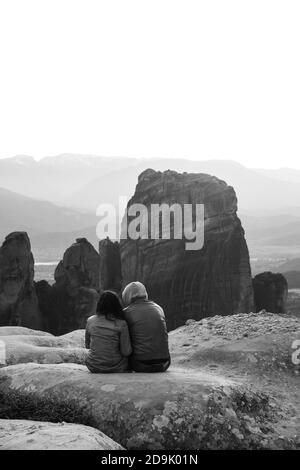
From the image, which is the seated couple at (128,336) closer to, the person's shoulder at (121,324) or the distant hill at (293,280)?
the person's shoulder at (121,324)

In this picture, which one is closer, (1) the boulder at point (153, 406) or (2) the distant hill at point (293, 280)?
(1) the boulder at point (153, 406)

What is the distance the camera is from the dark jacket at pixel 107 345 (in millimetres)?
15375

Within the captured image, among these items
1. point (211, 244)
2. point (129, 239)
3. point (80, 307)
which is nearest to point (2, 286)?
point (80, 307)

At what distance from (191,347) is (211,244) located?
52289mm

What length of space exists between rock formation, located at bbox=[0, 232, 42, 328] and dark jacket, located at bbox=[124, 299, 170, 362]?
4712cm

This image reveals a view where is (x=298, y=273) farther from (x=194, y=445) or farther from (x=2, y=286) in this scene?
(x=194, y=445)

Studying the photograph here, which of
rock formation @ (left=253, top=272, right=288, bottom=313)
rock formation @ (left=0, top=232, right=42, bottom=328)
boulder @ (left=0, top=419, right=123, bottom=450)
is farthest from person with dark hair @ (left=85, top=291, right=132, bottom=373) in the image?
rock formation @ (left=253, top=272, right=288, bottom=313)

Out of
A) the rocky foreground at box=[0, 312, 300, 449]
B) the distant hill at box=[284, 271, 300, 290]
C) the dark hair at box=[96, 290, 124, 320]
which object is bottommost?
the distant hill at box=[284, 271, 300, 290]

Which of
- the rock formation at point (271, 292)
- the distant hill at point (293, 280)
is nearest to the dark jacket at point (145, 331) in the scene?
the rock formation at point (271, 292)

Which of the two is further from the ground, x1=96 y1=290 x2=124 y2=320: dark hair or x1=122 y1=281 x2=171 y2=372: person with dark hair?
x1=96 y1=290 x2=124 y2=320: dark hair

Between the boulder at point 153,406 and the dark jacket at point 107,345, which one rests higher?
the dark jacket at point 107,345

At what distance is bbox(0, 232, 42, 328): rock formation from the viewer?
60625 mm

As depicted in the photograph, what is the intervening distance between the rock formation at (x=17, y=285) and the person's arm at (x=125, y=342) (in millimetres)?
47100

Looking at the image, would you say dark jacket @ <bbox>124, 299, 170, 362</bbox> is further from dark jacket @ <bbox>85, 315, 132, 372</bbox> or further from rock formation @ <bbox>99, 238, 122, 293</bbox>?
rock formation @ <bbox>99, 238, 122, 293</bbox>
